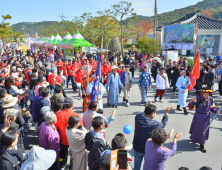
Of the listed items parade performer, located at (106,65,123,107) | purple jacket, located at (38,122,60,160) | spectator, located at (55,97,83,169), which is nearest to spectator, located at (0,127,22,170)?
purple jacket, located at (38,122,60,160)

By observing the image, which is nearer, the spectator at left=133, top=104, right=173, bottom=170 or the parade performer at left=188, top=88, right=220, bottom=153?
the spectator at left=133, top=104, right=173, bottom=170

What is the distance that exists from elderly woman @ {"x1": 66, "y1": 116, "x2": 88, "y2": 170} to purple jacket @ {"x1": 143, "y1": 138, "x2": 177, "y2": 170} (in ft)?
3.69

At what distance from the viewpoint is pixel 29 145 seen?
495cm

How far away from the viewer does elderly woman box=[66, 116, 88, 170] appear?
10.4 feet

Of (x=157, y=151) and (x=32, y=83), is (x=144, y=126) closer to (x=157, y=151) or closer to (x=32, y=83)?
(x=157, y=151)

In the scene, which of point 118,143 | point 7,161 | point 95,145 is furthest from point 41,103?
point 118,143

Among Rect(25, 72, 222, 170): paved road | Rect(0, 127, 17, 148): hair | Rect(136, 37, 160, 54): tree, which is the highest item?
Rect(136, 37, 160, 54): tree

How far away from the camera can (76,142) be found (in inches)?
127

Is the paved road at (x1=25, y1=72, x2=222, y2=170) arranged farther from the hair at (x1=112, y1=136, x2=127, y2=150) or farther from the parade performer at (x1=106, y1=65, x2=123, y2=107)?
the hair at (x1=112, y1=136, x2=127, y2=150)

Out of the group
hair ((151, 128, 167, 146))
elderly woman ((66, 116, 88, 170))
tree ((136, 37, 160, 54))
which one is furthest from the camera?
tree ((136, 37, 160, 54))

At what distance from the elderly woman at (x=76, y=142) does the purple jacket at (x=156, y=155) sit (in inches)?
44.2

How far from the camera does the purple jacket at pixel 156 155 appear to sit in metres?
2.60

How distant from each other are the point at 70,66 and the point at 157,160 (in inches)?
343

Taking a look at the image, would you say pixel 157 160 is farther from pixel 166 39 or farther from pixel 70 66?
pixel 166 39
